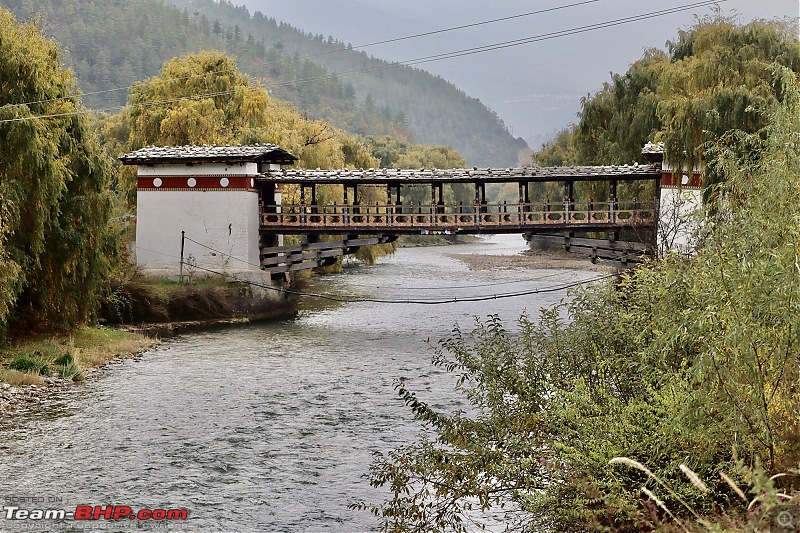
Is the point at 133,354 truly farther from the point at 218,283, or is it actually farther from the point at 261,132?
the point at 261,132

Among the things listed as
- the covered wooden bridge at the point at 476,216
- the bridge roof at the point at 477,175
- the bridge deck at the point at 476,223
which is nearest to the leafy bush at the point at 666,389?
the covered wooden bridge at the point at 476,216

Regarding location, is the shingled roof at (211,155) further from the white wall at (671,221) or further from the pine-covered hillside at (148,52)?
the pine-covered hillside at (148,52)

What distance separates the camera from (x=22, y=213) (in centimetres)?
2039

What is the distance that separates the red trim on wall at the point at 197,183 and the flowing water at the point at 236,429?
5.44 m

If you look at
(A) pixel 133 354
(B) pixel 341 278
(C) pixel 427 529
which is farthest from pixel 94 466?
(B) pixel 341 278

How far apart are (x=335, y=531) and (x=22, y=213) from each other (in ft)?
41.8

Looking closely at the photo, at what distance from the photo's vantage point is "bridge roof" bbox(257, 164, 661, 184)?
30.3 m

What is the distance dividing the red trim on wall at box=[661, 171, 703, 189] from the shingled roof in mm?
12901

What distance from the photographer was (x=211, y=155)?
31.3 metres

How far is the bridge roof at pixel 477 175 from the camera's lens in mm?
30312

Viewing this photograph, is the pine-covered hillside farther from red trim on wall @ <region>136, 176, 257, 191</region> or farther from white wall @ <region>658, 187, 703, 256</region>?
white wall @ <region>658, 187, 703, 256</region>

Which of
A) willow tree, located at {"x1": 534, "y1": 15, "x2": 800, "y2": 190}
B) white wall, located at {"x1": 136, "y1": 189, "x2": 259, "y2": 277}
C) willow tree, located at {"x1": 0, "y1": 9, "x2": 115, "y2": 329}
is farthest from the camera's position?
white wall, located at {"x1": 136, "y1": 189, "x2": 259, "y2": 277}

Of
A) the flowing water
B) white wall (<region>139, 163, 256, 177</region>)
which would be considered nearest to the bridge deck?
white wall (<region>139, 163, 256, 177</region>)

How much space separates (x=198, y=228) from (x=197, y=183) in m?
1.62
